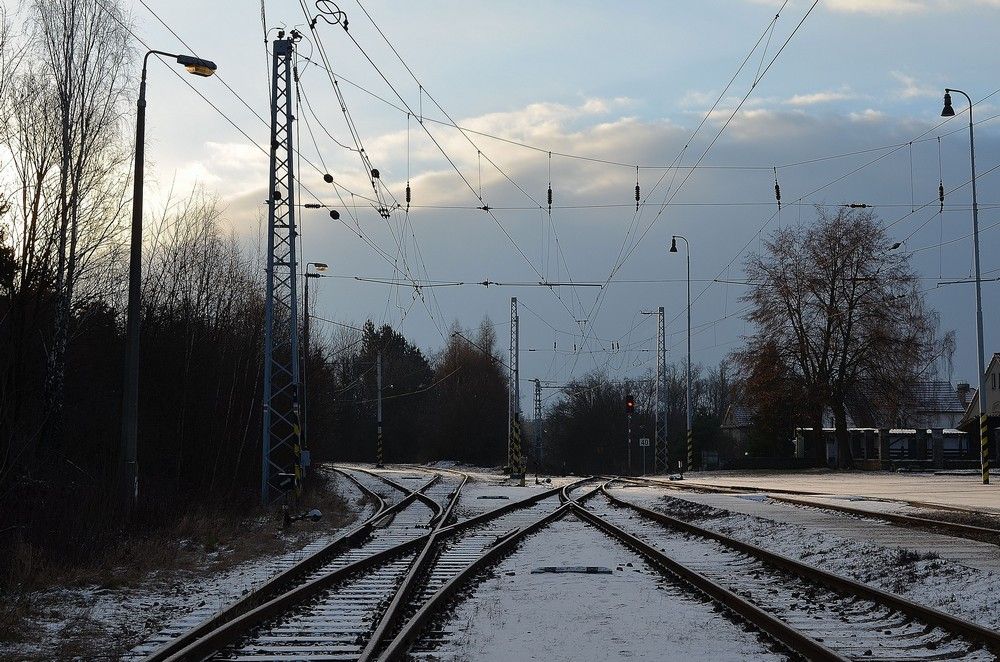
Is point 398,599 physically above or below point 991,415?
below

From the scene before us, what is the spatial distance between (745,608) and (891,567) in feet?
14.5

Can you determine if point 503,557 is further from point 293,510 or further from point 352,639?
point 293,510

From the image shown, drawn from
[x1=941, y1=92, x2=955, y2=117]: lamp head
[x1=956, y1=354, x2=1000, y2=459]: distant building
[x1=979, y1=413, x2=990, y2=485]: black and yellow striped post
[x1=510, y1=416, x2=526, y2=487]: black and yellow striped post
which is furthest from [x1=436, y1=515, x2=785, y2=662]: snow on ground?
[x1=956, y1=354, x2=1000, y2=459]: distant building

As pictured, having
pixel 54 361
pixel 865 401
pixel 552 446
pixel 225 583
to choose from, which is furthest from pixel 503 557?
pixel 552 446

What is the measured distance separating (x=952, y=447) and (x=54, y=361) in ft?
205

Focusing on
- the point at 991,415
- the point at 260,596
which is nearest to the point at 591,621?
the point at 260,596

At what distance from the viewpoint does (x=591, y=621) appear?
10.5 m

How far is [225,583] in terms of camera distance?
13.7m

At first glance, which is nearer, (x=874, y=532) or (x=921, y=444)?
(x=874, y=532)

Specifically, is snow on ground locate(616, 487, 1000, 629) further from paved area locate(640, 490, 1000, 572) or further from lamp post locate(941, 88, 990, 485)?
lamp post locate(941, 88, 990, 485)

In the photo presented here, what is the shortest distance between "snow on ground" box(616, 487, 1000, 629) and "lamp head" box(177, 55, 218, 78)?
12.1 meters

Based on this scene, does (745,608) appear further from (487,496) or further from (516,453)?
(516,453)

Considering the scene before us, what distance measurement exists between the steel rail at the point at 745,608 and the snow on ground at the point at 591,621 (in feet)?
0.60

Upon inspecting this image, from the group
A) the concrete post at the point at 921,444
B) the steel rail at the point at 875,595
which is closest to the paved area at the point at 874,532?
the steel rail at the point at 875,595
